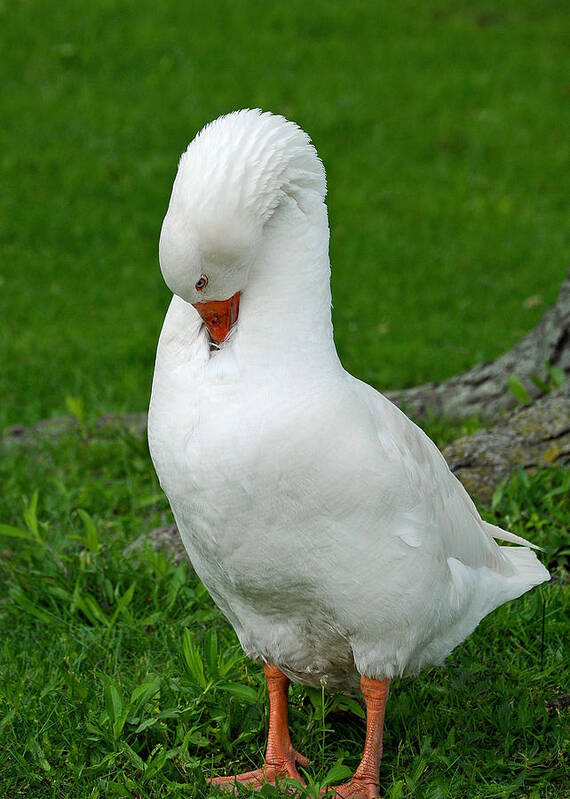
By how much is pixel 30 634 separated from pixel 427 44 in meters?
9.89

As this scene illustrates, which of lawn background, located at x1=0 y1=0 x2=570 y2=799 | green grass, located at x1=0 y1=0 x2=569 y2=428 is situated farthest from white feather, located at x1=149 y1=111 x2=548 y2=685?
green grass, located at x1=0 y1=0 x2=569 y2=428

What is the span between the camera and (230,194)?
254cm

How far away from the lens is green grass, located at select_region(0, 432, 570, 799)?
3.09 metres

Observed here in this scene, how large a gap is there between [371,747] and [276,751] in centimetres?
31

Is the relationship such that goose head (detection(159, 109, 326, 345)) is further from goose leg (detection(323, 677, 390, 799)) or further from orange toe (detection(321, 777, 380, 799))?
orange toe (detection(321, 777, 380, 799))

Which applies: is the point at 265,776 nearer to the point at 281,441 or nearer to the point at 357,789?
the point at 357,789

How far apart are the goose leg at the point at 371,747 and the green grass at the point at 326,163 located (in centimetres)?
351

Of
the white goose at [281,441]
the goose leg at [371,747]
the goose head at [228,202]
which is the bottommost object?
the goose leg at [371,747]

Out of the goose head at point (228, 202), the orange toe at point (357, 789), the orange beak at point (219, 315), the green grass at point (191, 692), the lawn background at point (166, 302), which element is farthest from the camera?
the lawn background at point (166, 302)

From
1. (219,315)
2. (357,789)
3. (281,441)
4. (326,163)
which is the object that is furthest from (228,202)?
(326,163)

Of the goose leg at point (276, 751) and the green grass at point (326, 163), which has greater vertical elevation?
the green grass at point (326, 163)

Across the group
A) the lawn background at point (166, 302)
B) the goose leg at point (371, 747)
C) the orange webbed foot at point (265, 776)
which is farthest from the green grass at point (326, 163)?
the goose leg at point (371, 747)

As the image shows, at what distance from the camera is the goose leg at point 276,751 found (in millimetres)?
3061

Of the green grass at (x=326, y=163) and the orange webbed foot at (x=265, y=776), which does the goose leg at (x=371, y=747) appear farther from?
the green grass at (x=326, y=163)
